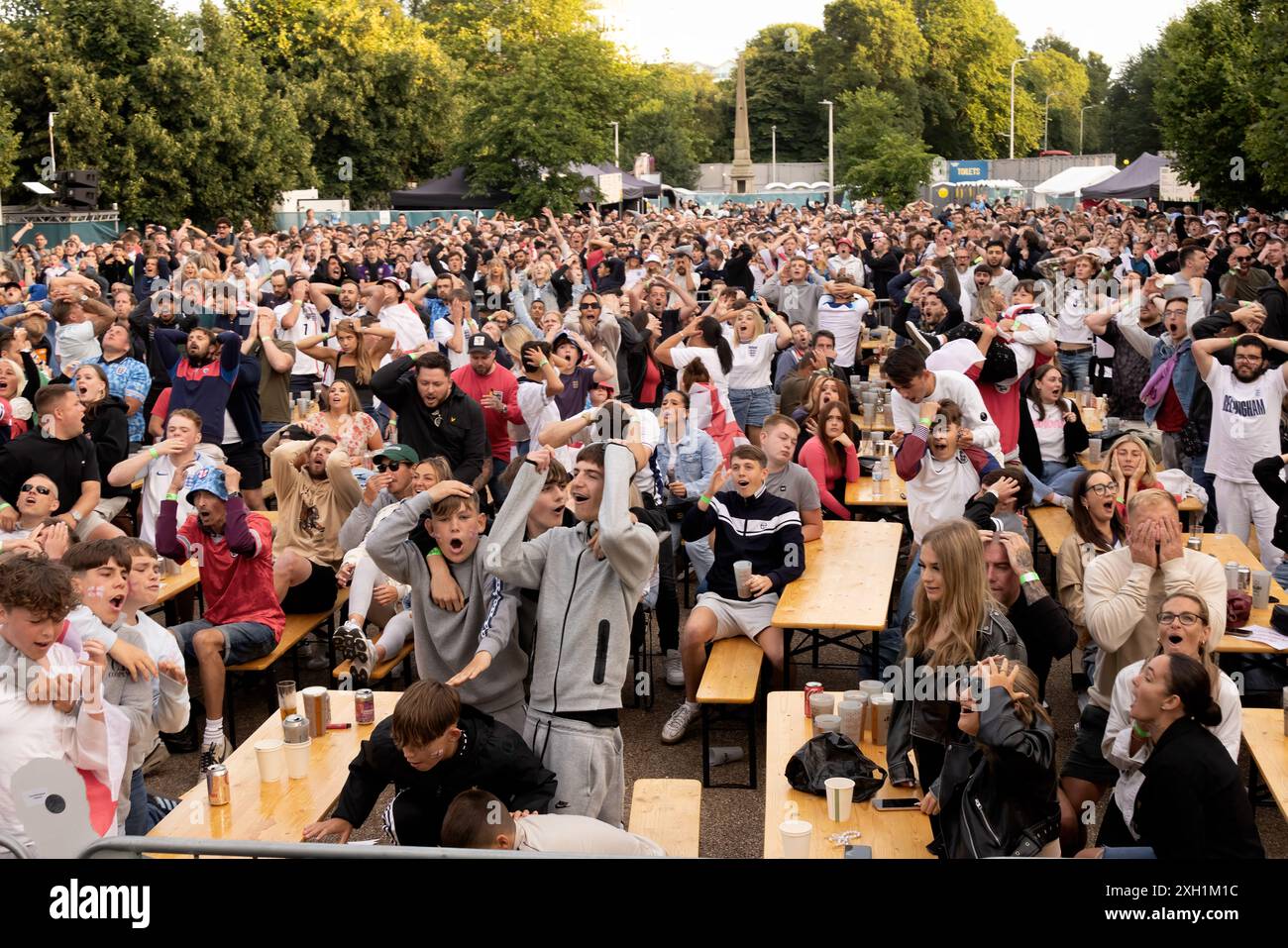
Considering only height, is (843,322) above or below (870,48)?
below

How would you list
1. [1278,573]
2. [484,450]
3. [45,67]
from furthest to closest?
1. [45,67]
2. [484,450]
3. [1278,573]

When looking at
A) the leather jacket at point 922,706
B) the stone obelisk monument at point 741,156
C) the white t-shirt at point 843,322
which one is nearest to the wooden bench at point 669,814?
the leather jacket at point 922,706

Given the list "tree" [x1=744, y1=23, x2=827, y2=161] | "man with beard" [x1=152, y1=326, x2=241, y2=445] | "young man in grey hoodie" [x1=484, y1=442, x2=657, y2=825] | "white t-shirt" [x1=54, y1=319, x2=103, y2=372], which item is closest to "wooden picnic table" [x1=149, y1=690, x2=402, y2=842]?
"young man in grey hoodie" [x1=484, y1=442, x2=657, y2=825]

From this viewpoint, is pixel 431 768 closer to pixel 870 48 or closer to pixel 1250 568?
pixel 1250 568

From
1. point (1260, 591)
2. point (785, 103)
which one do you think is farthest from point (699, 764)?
point (785, 103)

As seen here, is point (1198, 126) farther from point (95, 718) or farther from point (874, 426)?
point (95, 718)

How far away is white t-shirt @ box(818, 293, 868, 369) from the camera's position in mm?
12477

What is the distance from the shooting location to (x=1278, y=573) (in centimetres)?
721

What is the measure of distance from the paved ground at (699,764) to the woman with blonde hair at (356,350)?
298 centimetres

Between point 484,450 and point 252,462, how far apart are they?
206 centimetres

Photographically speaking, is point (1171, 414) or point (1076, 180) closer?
point (1171, 414)

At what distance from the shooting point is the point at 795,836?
4.42 metres

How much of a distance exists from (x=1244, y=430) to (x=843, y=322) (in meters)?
4.70
